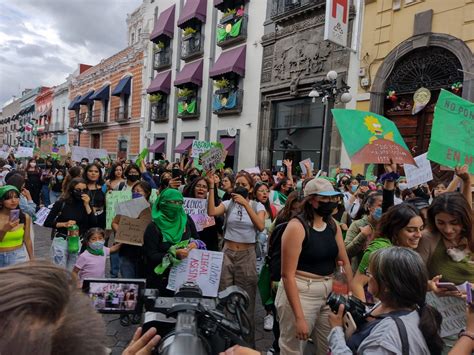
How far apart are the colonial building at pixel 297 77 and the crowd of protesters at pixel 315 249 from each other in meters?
7.49

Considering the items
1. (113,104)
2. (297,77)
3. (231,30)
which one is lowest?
(297,77)

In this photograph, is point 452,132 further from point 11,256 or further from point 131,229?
point 11,256

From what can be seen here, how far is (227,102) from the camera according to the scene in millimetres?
16844

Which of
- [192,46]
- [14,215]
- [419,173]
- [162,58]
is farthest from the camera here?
[162,58]

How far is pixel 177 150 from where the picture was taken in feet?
63.8

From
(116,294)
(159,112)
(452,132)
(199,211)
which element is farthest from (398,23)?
(159,112)

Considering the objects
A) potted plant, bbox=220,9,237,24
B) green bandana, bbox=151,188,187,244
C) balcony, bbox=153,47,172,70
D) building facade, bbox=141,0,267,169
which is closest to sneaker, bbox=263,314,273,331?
green bandana, bbox=151,188,187,244

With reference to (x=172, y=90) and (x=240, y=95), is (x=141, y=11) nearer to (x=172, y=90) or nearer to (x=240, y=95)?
(x=172, y=90)

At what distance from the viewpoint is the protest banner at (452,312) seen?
218 centimetres

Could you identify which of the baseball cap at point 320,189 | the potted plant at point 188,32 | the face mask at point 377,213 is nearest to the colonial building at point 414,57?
the face mask at point 377,213

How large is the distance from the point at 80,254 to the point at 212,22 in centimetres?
1658

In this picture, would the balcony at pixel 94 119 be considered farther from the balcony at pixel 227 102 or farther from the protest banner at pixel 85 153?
the protest banner at pixel 85 153

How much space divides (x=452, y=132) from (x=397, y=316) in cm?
227

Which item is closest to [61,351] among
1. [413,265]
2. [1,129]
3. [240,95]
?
[413,265]
